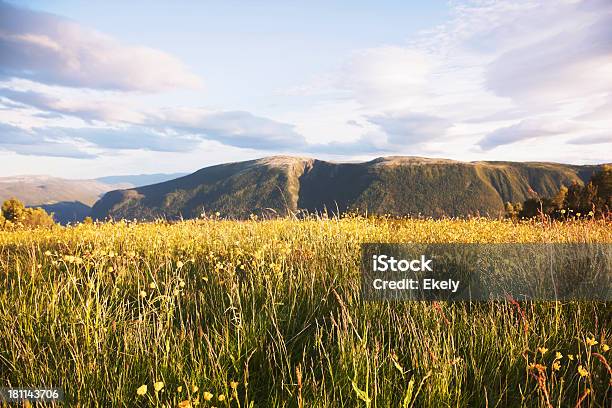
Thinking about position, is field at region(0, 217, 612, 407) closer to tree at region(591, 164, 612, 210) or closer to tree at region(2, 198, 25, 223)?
tree at region(591, 164, 612, 210)

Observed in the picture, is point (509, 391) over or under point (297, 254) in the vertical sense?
under

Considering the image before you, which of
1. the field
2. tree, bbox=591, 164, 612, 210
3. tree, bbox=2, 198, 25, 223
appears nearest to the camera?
the field

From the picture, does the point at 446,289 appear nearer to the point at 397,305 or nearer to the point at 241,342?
the point at 397,305

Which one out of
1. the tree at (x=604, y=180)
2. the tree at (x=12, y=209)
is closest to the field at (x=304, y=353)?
the tree at (x=604, y=180)

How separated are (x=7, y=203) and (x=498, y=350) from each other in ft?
196

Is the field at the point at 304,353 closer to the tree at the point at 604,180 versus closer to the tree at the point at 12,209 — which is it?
the tree at the point at 604,180

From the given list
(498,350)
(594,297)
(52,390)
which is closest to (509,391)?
(498,350)

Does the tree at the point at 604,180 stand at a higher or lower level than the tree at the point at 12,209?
higher

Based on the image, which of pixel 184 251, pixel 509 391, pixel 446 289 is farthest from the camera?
pixel 184 251

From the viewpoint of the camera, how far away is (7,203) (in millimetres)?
49312

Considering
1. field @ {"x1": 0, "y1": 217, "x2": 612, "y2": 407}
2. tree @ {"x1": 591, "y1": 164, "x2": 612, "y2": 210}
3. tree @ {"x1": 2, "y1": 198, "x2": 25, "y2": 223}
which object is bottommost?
tree @ {"x1": 2, "y1": 198, "x2": 25, "y2": 223}

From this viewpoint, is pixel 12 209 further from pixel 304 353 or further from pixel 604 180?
pixel 604 180

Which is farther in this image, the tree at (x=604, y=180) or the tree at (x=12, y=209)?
the tree at (x=12, y=209)

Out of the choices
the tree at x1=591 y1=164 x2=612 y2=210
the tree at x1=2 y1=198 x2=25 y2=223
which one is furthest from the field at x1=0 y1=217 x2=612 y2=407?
the tree at x1=2 y1=198 x2=25 y2=223
